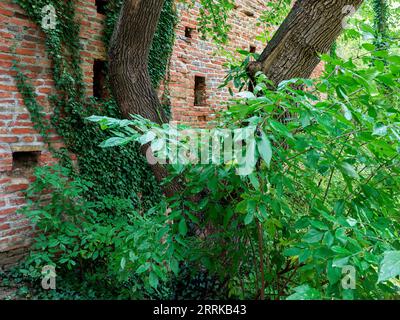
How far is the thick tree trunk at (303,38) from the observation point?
2.47 meters

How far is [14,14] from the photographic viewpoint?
11.0 ft

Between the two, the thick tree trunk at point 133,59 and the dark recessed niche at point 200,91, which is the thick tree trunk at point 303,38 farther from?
the dark recessed niche at point 200,91

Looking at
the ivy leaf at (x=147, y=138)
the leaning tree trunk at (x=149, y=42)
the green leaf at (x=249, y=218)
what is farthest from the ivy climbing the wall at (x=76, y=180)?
the ivy leaf at (x=147, y=138)

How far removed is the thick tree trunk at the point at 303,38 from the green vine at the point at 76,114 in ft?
6.95

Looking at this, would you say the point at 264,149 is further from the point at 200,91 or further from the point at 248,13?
the point at 248,13

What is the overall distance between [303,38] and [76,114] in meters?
2.51

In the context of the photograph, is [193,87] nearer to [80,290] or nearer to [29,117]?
[29,117]

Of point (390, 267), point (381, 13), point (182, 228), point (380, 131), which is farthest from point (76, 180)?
point (381, 13)

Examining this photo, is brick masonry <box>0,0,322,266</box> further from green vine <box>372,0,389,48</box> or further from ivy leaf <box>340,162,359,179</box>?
green vine <box>372,0,389,48</box>

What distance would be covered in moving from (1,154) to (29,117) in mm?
463

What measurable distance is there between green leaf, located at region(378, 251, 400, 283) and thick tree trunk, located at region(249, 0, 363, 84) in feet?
6.10

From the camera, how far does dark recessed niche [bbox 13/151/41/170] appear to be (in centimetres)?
347

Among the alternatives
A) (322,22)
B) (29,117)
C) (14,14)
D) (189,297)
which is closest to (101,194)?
(29,117)

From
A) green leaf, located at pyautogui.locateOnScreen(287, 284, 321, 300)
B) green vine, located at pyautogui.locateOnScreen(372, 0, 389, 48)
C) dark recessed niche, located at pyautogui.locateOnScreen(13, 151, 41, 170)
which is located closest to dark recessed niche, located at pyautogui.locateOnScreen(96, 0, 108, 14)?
dark recessed niche, located at pyautogui.locateOnScreen(13, 151, 41, 170)
